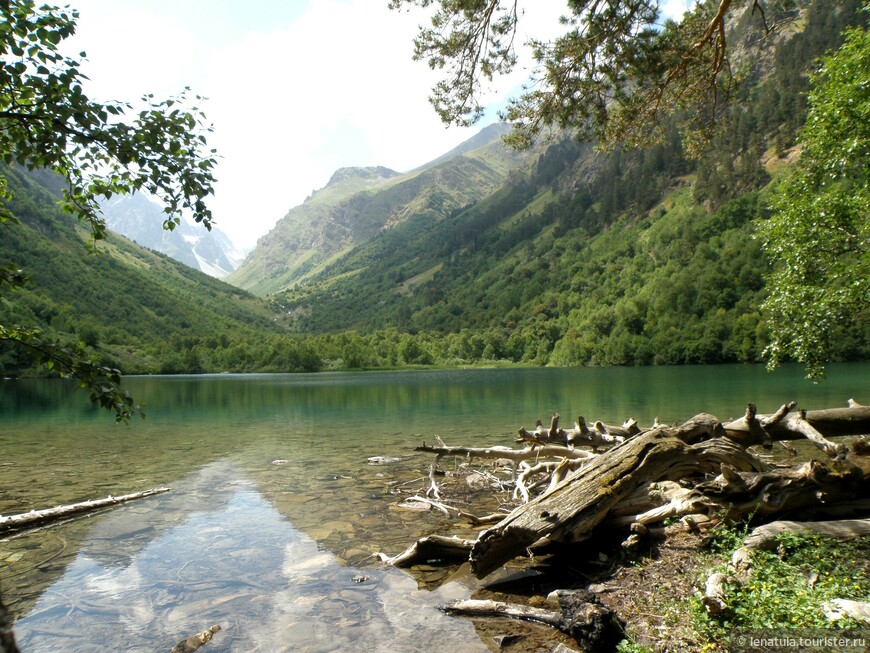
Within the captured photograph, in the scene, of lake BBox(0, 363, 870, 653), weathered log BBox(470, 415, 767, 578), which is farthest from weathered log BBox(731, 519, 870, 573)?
lake BBox(0, 363, 870, 653)

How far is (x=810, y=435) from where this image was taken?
9.92 meters

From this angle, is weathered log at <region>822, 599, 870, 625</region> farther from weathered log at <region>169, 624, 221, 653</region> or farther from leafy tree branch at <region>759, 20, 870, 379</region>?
leafy tree branch at <region>759, 20, 870, 379</region>

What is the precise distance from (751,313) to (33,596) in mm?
150520

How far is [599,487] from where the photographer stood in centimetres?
823

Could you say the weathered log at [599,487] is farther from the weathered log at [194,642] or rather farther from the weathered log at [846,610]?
the weathered log at [194,642]

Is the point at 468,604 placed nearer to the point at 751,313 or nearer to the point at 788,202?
the point at 788,202

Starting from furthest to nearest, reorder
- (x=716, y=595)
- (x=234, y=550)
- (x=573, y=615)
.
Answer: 1. (x=234, y=550)
2. (x=573, y=615)
3. (x=716, y=595)

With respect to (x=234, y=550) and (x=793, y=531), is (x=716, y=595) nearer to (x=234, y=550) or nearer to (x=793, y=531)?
(x=793, y=531)

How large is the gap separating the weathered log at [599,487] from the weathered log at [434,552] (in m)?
1.31

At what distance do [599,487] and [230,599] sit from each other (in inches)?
242

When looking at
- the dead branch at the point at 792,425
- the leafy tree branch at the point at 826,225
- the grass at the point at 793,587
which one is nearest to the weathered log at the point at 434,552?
the grass at the point at 793,587

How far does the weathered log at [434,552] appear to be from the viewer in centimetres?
935

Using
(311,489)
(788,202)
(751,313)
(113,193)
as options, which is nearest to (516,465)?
(311,489)

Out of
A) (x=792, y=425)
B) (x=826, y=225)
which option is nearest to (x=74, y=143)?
(x=792, y=425)
